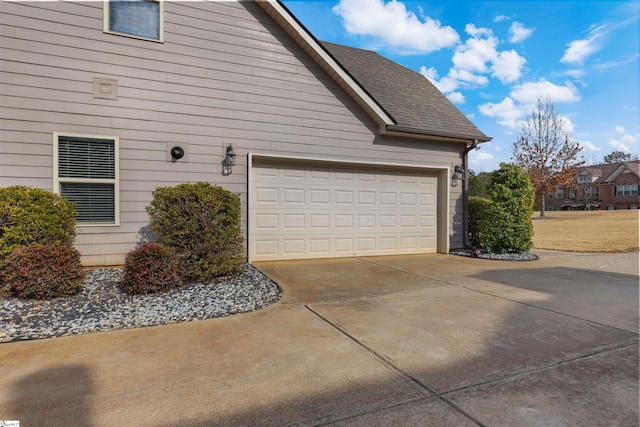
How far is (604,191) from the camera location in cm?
4250

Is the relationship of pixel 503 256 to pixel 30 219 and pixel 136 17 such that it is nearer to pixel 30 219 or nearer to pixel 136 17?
pixel 30 219

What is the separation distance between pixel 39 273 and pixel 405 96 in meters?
8.71

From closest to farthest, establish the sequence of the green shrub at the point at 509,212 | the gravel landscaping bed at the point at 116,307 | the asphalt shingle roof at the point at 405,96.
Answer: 1. the gravel landscaping bed at the point at 116,307
2. the green shrub at the point at 509,212
3. the asphalt shingle roof at the point at 405,96

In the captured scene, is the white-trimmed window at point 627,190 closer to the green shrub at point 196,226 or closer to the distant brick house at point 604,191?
the distant brick house at point 604,191

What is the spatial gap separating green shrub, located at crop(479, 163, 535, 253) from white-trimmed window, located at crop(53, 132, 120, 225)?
8049 mm

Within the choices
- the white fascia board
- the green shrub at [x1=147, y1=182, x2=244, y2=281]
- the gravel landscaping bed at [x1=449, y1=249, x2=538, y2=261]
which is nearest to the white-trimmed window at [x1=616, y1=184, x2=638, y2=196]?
the gravel landscaping bed at [x1=449, y1=249, x2=538, y2=261]

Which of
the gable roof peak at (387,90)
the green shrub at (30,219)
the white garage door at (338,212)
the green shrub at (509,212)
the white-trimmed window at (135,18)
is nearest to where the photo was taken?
the green shrub at (30,219)

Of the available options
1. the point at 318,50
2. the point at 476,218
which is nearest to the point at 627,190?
the point at 476,218

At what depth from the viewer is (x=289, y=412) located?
1964 mm

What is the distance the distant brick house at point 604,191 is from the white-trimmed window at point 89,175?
45.9 meters

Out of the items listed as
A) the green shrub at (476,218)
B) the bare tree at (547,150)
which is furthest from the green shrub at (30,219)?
the bare tree at (547,150)

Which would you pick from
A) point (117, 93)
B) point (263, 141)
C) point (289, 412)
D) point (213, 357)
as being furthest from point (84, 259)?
point (289, 412)

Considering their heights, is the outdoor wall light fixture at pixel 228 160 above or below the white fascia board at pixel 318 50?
below

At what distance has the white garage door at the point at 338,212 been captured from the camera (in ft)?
23.0
